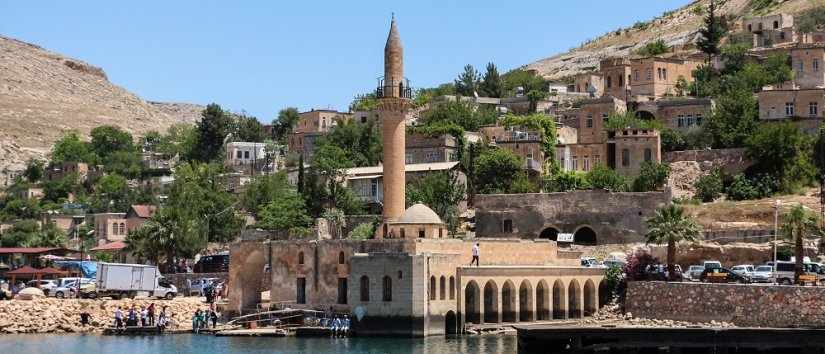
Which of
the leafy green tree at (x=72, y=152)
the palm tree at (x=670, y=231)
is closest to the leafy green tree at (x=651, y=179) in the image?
the palm tree at (x=670, y=231)

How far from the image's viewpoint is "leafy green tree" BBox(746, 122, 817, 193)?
7275cm

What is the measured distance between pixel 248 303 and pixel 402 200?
756 centimetres

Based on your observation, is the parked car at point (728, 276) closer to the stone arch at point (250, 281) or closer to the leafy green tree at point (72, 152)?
the stone arch at point (250, 281)

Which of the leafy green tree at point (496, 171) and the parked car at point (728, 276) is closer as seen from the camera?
the parked car at point (728, 276)

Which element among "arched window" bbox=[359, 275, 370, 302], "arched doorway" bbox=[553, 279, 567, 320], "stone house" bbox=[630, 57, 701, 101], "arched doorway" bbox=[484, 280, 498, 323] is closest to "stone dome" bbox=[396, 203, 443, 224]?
"arched doorway" bbox=[484, 280, 498, 323]

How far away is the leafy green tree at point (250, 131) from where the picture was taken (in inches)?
4719

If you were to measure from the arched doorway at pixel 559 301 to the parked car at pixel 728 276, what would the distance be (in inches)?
235

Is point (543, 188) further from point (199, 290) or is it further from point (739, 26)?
point (739, 26)

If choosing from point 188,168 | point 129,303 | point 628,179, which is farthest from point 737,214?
point 188,168

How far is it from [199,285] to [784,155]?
28.4m

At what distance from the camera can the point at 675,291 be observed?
52.6 metres

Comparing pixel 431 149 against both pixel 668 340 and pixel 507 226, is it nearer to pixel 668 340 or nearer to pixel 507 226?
pixel 507 226

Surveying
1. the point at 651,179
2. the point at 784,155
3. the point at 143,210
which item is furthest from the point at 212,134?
the point at 784,155

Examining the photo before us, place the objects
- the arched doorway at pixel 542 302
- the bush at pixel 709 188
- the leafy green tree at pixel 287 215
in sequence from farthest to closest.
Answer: the leafy green tree at pixel 287 215, the bush at pixel 709 188, the arched doorway at pixel 542 302
